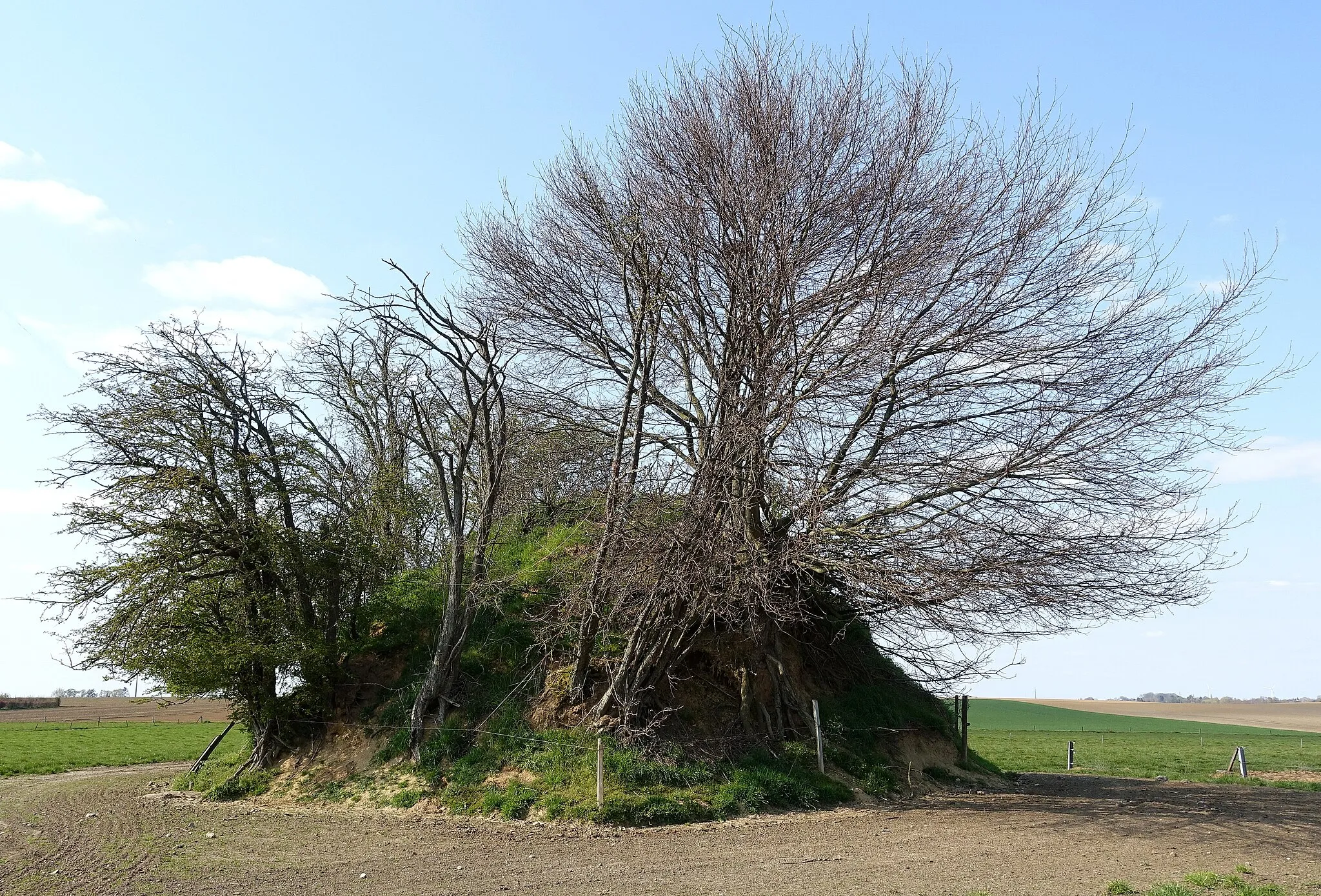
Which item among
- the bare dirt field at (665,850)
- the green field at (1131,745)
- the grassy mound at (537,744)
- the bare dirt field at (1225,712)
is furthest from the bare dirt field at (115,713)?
the bare dirt field at (1225,712)

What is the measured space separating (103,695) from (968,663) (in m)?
88.0

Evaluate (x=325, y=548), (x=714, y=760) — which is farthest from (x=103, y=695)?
(x=714, y=760)

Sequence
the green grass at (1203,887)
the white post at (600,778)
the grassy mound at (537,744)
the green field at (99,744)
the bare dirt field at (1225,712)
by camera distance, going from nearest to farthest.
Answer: the green grass at (1203,887) → the white post at (600,778) → the grassy mound at (537,744) → the green field at (99,744) → the bare dirt field at (1225,712)

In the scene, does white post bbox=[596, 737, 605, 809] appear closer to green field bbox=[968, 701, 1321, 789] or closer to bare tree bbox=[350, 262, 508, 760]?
bare tree bbox=[350, 262, 508, 760]

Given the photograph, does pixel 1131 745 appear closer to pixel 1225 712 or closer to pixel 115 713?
pixel 115 713

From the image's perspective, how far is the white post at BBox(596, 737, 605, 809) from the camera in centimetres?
1187

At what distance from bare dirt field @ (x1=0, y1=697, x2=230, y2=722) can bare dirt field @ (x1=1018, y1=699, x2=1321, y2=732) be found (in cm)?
6004

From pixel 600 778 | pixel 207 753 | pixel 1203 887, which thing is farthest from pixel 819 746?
pixel 207 753

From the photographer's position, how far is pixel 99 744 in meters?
28.7

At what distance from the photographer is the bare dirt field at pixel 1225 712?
198ft

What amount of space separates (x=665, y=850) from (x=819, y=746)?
4252 mm

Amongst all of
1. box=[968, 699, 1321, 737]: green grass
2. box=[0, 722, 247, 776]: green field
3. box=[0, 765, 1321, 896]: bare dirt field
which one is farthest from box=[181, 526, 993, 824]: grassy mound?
box=[968, 699, 1321, 737]: green grass

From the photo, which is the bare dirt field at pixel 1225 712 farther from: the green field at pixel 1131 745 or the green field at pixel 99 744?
the green field at pixel 99 744

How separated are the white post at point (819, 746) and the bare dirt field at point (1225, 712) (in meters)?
51.9
